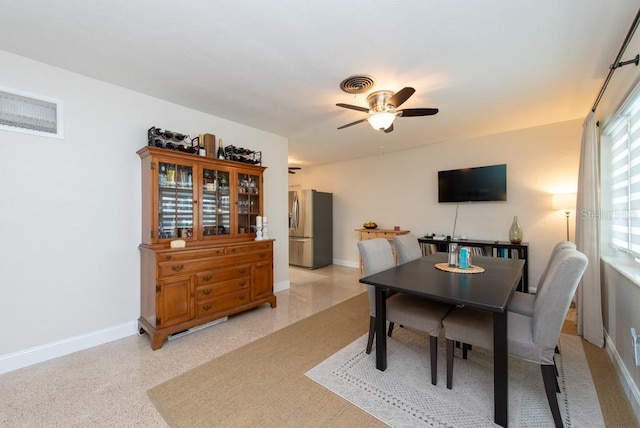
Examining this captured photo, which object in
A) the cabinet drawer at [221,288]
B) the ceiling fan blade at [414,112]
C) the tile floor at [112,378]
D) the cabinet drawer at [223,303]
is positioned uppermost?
the ceiling fan blade at [414,112]

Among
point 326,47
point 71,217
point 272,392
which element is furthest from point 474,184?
point 71,217

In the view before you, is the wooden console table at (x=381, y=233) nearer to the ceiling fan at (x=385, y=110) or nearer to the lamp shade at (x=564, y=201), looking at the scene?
the lamp shade at (x=564, y=201)

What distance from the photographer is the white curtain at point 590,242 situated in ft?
8.04

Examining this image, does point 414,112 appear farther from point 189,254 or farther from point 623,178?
point 189,254

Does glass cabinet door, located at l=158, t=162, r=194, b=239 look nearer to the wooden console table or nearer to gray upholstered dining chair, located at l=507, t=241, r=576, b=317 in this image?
gray upholstered dining chair, located at l=507, t=241, r=576, b=317

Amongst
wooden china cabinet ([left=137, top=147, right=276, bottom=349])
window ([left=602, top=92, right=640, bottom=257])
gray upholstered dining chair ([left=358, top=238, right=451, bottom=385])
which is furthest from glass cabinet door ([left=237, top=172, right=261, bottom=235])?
window ([left=602, top=92, right=640, bottom=257])

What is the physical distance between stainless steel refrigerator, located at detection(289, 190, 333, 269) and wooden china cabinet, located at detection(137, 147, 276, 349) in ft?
7.74

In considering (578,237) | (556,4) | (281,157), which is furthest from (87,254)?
(578,237)

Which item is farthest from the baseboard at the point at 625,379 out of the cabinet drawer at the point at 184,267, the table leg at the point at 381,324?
the cabinet drawer at the point at 184,267

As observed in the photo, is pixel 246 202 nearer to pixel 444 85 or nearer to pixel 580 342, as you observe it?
pixel 444 85

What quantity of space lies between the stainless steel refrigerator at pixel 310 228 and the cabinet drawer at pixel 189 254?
2998 mm

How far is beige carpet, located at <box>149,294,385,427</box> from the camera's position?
5.17ft

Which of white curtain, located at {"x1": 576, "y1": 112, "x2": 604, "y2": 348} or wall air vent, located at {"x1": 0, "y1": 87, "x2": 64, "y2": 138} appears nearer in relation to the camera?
wall air vent, located at {"x1": 0, "y1": 87, "x2": 64, "y2": 138}

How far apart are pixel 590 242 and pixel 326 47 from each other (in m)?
3.04
